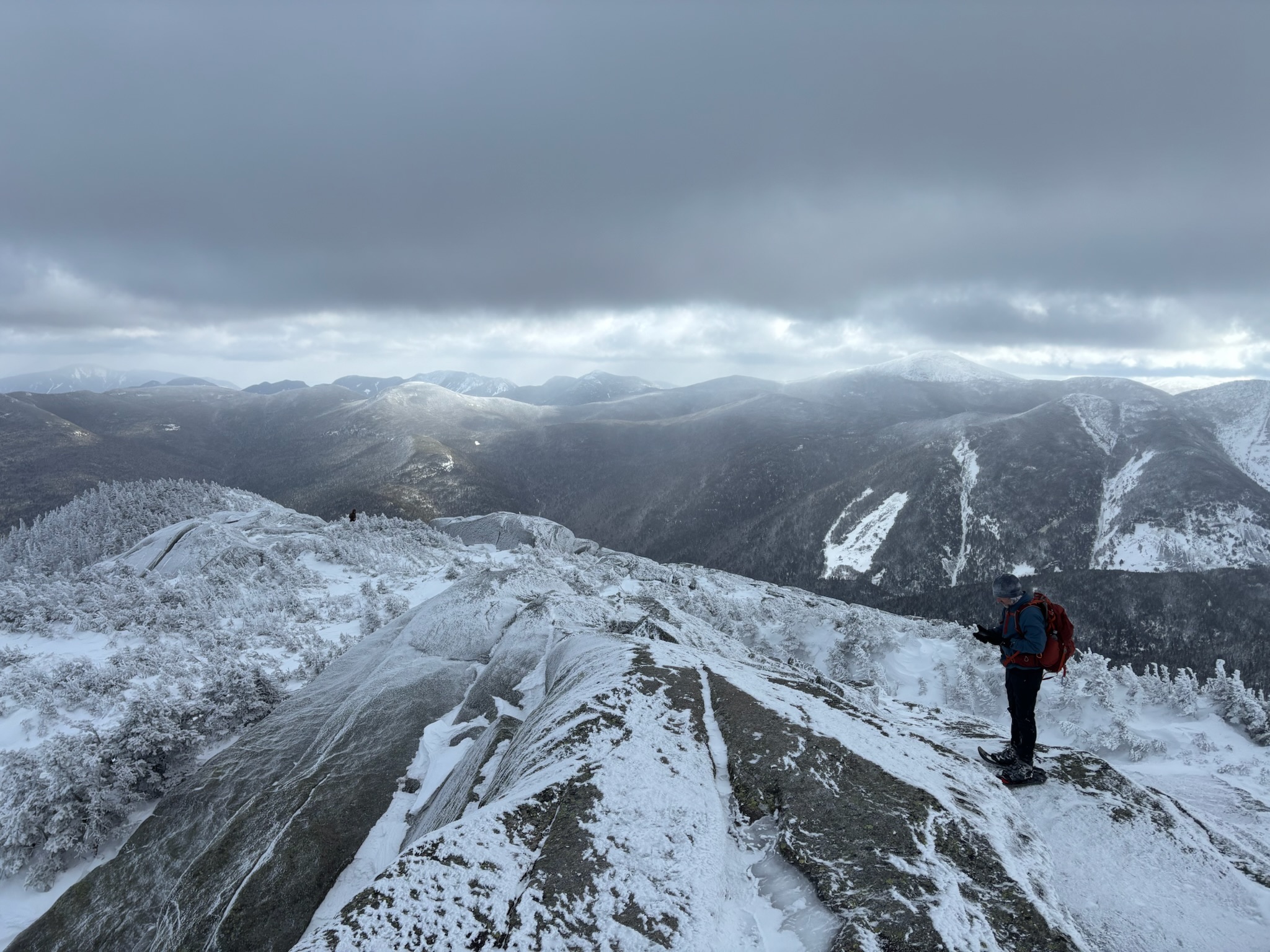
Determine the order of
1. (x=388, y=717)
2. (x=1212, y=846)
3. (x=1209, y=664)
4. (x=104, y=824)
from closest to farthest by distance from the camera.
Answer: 1. (x=1212, y=846)
2. (x=104, y=824)
3. (x=388, y=717)
4. (x=1209, y=664)

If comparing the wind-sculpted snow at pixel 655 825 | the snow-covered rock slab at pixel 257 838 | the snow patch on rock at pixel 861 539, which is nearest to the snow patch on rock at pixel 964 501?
the snow patch on rock at pixel 861 539

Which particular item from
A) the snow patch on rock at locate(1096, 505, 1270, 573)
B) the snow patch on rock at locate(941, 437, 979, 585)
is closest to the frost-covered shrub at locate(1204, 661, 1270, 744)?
the snow patch on rock at locate(1096, 505, 1270, 573)

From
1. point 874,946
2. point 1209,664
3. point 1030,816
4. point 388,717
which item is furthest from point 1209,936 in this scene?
point 1209,664

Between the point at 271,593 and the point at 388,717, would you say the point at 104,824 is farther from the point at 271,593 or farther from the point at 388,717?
the point at 271,593

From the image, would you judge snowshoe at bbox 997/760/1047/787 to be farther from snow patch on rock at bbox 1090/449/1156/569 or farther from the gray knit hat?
snow patch on rock at bbox 1090/449/1156/569

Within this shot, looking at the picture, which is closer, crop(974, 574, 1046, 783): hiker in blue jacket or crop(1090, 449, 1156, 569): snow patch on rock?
crop(974, 574, 1046, 783): hiker in blue jacket

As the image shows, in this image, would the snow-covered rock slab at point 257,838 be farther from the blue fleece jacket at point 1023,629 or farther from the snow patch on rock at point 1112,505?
the snow patch on rock at point 1112,505
